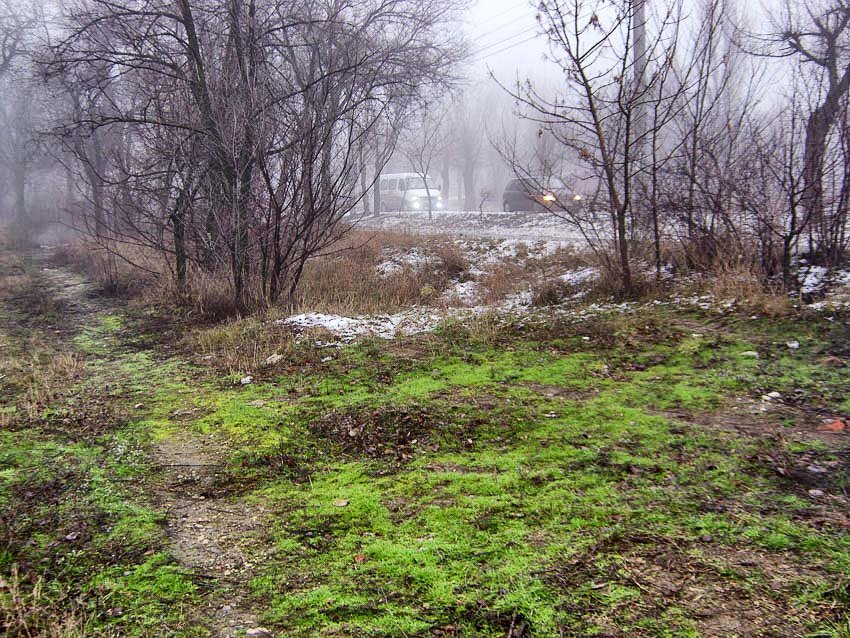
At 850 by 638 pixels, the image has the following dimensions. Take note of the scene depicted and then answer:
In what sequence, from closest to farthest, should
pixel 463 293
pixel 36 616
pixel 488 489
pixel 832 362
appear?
1. pixel 36 616
2. pixel 488 489
3. pixel 832 362
4. pixel 463 293

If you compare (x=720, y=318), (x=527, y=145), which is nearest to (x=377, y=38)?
(x=720, y=318)

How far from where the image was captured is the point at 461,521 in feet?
9.25

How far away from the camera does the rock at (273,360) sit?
19.0 ft

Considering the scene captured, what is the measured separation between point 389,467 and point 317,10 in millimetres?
12304

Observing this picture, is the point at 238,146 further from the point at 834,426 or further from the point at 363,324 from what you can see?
the point at 834,426

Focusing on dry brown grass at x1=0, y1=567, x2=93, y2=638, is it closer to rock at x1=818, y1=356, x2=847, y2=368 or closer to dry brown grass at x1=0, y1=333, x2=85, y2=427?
dry brown grass at x1=0, y1=333, x2=85, y2=427

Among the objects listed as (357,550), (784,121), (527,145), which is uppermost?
(527,145)

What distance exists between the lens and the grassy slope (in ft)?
7.22

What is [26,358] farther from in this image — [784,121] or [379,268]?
[784,121]

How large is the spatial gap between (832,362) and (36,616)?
5358 mm

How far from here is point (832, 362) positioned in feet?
14.7

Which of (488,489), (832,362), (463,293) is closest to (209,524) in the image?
(488,489)

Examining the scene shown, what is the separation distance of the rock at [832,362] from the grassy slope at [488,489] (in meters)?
0.10

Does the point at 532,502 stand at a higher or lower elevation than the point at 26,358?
lower
